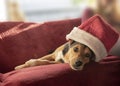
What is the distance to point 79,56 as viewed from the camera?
1452 mm

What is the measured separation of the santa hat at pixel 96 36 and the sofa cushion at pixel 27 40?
0.42m

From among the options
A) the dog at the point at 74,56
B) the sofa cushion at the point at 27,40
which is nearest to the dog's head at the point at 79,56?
the dog at the point at 74,56

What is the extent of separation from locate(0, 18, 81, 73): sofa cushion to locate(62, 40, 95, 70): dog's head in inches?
16.2

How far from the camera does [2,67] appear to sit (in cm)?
179

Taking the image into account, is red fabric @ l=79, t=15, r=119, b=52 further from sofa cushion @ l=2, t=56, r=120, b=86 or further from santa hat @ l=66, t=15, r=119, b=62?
sofa cushion @ l=2, t=56, r=120, b=86

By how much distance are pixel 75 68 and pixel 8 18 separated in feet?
9.91

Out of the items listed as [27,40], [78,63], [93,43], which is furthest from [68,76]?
[27,40]

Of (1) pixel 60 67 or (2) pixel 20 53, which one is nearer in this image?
(1) pixel 60 67

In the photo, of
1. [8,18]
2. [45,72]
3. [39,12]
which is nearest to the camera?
[45,72]

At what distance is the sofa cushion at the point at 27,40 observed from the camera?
1.81 meters

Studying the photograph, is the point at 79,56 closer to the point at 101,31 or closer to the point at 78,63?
the point at 78,63

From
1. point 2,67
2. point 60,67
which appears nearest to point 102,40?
point 60,67

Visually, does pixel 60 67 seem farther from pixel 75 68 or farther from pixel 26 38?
pixel 26 38

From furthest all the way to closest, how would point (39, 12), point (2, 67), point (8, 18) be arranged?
point (39, 12) → point (8, 18) → point (2, 67)
